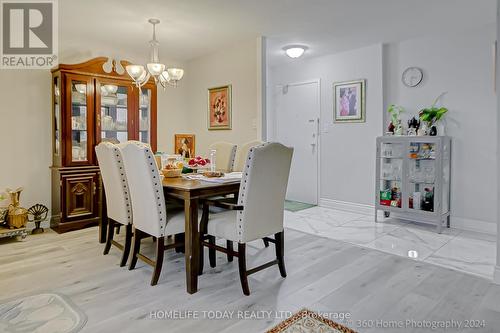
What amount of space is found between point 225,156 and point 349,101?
2.13 m

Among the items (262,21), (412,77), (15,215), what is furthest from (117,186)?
(412,77)

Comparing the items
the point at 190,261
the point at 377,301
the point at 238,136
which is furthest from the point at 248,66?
the point at 377,301

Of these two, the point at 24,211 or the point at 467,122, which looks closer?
the point at 24,211

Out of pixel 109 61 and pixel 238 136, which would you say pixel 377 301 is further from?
pixel 109 61

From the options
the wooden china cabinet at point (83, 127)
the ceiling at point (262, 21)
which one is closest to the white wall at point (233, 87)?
the ceiling at point (262, 21)

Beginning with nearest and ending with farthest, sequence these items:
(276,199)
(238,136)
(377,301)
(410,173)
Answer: (377,301) → (276,199) → (410,173) → (238,136)

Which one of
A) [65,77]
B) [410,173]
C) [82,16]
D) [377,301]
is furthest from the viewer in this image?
[410,173]

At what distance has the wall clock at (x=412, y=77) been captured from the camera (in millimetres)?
4297

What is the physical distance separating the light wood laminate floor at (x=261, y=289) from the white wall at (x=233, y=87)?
1.85 m

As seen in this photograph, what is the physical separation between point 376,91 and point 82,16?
3637 millimetres

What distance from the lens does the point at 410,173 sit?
13.7 ft

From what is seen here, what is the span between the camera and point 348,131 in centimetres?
498

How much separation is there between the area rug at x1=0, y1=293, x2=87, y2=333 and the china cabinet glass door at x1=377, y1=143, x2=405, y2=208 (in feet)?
11.8

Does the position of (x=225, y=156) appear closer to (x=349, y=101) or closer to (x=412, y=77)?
(x=349, y=101)
